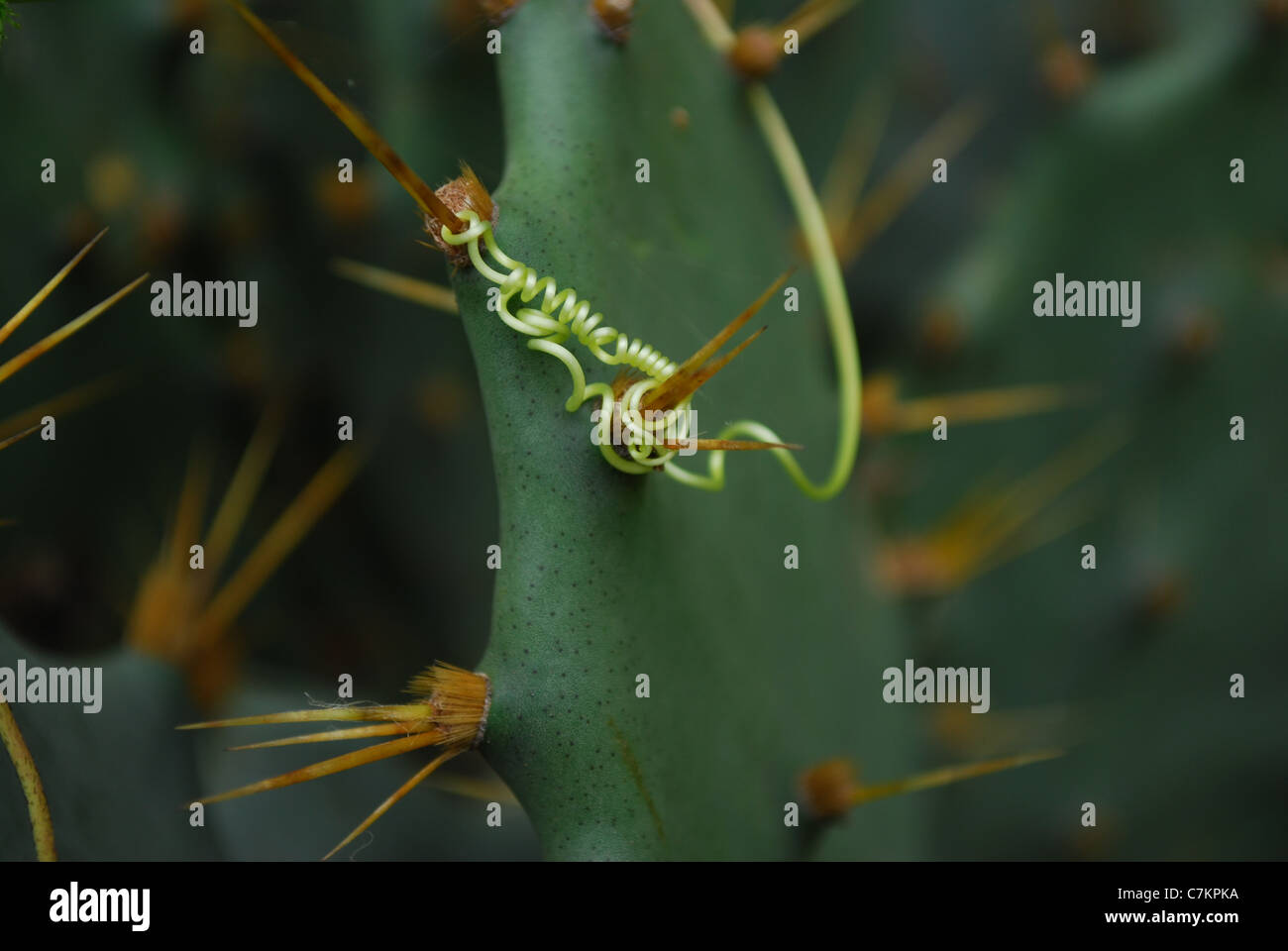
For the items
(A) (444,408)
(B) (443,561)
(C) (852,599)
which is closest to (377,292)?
(A) (444,408)

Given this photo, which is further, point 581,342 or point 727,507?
point 727,507

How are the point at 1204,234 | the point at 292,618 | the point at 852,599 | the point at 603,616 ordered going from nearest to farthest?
the point at 603,616 < the point at 852,599 < the point at 1204,234 < the point at 292,618

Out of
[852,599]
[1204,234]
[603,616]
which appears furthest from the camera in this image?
[1204,234]

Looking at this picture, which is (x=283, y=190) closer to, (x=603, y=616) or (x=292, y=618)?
(x=292, y=618)

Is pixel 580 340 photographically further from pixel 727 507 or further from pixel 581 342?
pixel 727 507

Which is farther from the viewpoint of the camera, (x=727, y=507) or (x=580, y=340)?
(x=727, y=507)

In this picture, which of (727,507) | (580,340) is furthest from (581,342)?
(727,507)
